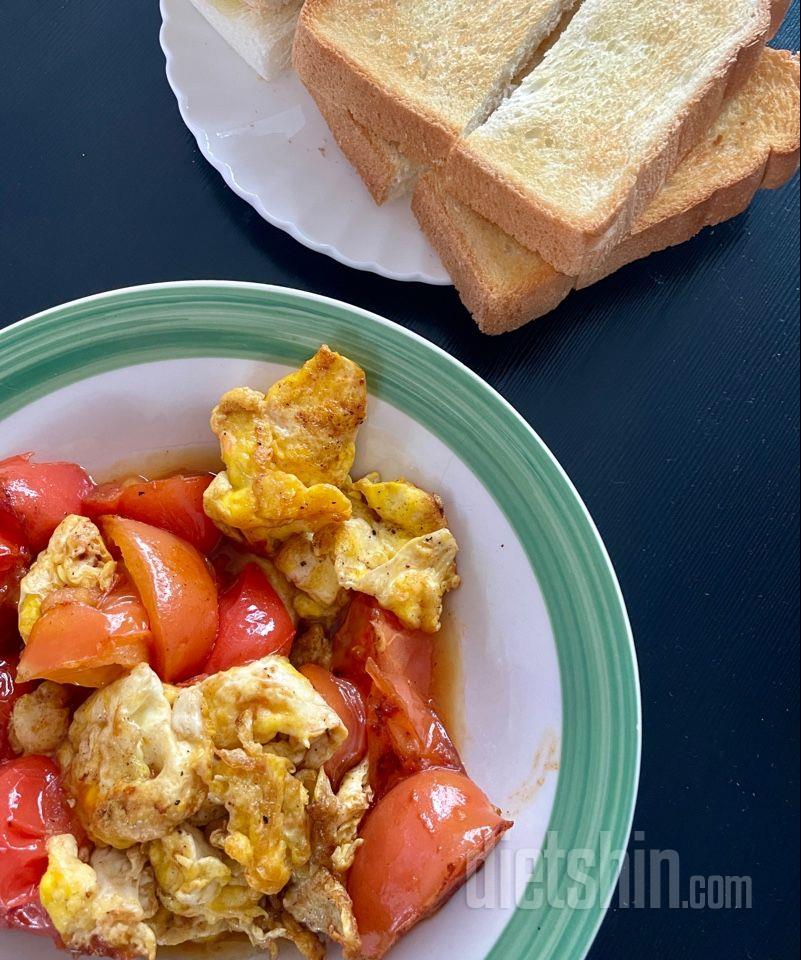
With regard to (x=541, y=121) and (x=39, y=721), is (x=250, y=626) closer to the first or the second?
(x=39, y=721)

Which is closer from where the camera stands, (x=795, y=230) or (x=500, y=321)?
(x=500, y=321)

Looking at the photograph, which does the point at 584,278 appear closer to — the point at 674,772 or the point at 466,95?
the point at 466,95

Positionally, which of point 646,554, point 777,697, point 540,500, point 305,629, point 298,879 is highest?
point 540,500

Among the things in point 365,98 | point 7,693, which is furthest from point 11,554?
point 365,98

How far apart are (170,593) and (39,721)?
0.40 metres

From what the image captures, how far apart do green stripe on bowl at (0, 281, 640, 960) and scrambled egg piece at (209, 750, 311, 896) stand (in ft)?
1.72

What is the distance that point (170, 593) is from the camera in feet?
6.64

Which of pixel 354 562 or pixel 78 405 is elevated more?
pixel 78 405

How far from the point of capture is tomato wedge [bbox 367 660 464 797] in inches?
83.6

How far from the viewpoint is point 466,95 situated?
258cm

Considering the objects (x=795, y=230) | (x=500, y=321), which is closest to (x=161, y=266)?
(x=500, y=321)

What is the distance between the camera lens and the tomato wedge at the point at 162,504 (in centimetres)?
217

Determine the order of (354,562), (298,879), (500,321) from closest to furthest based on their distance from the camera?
(298,879), (354,562), (500,321)

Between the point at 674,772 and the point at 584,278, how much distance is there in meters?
1.37
